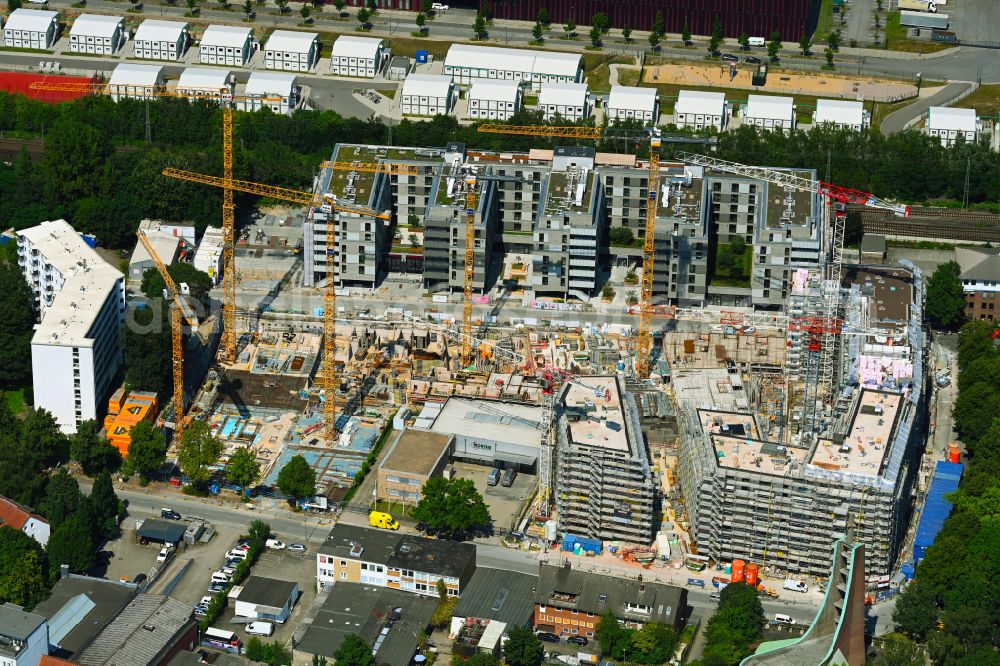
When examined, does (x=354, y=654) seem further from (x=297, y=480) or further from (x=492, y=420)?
(x=492, y=420)

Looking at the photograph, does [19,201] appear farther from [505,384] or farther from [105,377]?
[505,384]

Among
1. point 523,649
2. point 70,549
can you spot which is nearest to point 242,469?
point 70,549

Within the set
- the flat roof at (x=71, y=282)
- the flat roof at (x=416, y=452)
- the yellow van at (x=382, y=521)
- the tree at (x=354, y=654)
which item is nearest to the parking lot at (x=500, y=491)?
the flat roof at (x=416, y=452)

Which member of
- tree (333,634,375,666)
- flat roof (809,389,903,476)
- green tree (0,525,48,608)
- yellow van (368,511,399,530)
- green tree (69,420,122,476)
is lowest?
tree (333,634,375,666)

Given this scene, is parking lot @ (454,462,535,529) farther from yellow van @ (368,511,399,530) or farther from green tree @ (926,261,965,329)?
green tree @ (926,261,965,329)

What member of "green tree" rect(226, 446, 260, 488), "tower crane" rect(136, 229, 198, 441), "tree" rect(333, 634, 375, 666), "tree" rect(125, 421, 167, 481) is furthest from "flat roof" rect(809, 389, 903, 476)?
"tower crane" rect(136, 229, 198, 441)

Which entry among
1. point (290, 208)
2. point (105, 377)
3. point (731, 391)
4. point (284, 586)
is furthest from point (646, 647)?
point (290, 208)

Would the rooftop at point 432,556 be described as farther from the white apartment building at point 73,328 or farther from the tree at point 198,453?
the white apartment building at point 73,328
